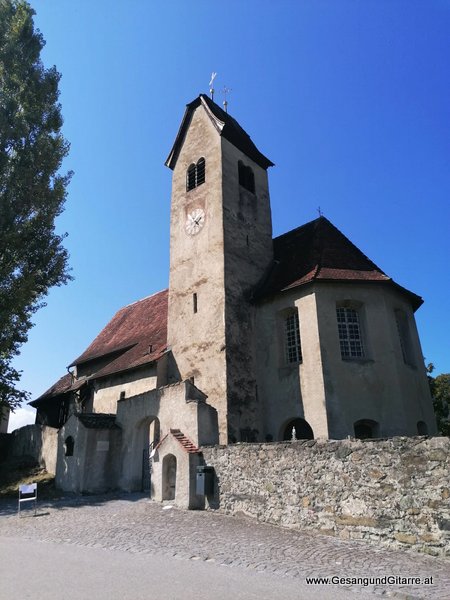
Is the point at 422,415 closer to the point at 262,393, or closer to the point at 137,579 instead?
the point at 262,393

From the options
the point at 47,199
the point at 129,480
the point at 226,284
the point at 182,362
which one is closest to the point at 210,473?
the point at 129,480

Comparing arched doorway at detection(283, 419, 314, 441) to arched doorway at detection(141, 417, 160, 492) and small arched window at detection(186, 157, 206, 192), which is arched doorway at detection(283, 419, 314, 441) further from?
small arched window at detection(186, 157, 206, 192)

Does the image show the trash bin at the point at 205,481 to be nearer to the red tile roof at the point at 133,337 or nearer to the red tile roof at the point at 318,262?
the red tile roof at the point at 133,337

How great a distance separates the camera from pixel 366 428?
51.9ft

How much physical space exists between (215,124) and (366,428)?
17.1 meters

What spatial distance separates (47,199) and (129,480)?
12.5 metres

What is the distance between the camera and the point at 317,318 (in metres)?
16.5

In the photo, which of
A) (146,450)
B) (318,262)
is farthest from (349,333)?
(146,450)

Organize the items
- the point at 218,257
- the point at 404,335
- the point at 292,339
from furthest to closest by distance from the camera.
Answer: the point at 218,257 < the point at 404,335 < the point at 292,339

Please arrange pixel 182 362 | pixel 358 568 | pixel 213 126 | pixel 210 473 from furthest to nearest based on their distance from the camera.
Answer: pixel 213 126 → pixel 182 362 → pixel 210 473 → pixel 358 568

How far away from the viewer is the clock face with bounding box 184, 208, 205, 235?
21.4m

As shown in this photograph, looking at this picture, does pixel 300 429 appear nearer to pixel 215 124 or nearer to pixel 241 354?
pixel 241 354

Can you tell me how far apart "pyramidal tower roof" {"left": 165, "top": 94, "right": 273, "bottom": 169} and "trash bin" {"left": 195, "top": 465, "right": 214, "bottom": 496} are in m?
17.2

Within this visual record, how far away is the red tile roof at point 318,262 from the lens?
17.4 meters
